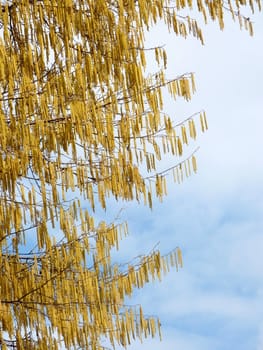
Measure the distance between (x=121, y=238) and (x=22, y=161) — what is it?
0.83 meters

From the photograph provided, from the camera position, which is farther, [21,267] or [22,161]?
[21,267]

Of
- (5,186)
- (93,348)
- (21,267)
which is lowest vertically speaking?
(93,348)

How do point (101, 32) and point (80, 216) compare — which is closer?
point (80, 216)

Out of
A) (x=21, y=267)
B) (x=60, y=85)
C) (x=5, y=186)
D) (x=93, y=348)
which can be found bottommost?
(x=93, y=348)

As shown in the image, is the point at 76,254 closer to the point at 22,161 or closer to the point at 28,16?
the point at 22,161

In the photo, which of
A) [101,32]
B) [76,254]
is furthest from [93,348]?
[101,32]

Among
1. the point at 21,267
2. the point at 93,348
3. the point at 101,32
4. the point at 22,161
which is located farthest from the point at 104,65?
the point at 93,348

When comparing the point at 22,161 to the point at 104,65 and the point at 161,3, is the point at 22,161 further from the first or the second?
the point at 161,3

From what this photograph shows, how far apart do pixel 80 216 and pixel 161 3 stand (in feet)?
4.91

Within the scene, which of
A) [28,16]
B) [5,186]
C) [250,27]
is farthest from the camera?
[250,27]

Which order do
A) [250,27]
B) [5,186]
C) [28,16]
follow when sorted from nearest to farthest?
1. [5,186]
2. [28,16]
3. [250,27]

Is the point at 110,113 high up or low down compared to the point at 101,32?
down

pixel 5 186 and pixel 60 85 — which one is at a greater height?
pixel 60 85

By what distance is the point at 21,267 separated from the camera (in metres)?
5.75
